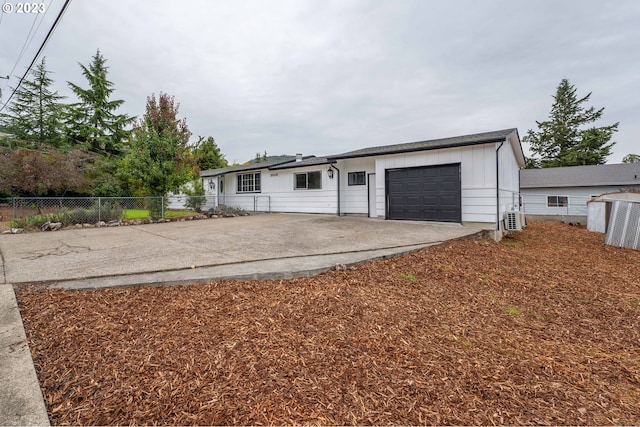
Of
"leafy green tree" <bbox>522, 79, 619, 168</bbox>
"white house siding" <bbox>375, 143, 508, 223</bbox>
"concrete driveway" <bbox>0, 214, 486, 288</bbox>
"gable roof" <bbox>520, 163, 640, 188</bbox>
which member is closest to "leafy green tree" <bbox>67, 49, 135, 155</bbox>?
"concrete driveway" <bbox>0, 214, 486, 288</bbox>

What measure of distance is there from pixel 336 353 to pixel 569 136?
4060 centimetres

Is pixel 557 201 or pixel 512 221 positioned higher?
pixel 557 201

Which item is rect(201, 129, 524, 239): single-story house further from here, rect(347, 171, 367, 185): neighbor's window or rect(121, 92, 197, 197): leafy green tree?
rect(121, 92, 197, 197): leafy green tree

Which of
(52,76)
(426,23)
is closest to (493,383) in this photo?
(426,23)

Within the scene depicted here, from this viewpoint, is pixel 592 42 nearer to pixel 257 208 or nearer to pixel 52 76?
pixel 257 208

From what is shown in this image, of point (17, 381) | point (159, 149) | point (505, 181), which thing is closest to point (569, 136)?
point (505, 181)

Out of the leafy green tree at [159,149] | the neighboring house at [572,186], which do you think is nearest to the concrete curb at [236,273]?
the leafy green tree at [159,149]

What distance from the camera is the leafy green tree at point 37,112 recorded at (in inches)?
792

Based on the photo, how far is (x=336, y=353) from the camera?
7.25ft

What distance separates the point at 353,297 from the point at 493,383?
163 cm

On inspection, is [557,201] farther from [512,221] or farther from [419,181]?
[419,181]

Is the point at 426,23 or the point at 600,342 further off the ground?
the point at 426,23

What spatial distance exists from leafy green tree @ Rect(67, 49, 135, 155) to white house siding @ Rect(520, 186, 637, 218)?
3125cm

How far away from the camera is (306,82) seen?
14.2m
